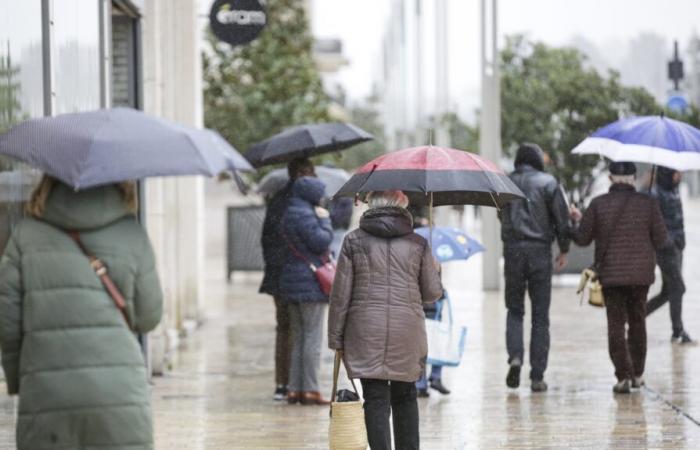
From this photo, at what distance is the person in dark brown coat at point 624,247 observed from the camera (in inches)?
420

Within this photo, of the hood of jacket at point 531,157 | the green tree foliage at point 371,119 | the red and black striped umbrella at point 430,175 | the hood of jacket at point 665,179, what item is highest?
the red and black striped umbrella at point 430,175

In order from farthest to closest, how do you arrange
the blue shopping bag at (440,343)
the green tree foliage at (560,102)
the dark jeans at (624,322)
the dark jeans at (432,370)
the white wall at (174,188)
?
the green tree foliage at (560,102) < the white wall at (174,188) < the dark jeans at (624,322) < the dark jeans at (432,370) < the blue shopping bag at (440,343)

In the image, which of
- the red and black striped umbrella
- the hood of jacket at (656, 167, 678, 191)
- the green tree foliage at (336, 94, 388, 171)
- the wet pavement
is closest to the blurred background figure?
the wet pavement

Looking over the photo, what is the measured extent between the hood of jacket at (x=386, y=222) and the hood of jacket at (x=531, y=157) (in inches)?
144

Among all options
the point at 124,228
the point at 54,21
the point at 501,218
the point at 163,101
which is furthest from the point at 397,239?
the point at 163,101

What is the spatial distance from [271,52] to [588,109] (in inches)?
329

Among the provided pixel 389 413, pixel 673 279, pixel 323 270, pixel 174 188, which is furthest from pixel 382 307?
pixel 174 188

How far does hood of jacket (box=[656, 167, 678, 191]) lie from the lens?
13.9 meters

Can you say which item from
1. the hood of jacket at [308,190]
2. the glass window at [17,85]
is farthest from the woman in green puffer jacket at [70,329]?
the hood of jacket at [308,190]

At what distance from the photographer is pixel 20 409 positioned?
18.3 feet

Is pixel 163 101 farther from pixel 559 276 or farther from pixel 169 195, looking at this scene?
pixel 559 276

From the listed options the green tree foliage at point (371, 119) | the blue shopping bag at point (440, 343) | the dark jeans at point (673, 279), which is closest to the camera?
the blue shopping bag at point (440, 343)

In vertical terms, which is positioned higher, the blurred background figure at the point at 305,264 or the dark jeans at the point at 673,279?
the blurred background figure at the point at 305,264

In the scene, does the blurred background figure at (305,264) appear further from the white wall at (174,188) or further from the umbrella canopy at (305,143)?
the white wall at (174,188)
